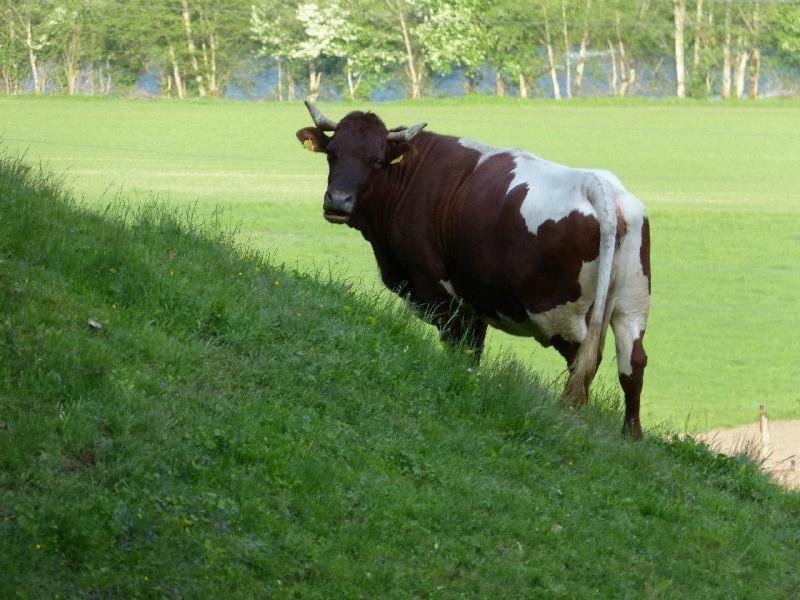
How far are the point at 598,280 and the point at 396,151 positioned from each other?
217 centimetres

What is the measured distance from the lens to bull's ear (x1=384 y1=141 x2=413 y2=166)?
9.60 meters

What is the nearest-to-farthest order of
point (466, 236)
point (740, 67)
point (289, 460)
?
point (289, 460)
point (466, 236)
point (740, 67)

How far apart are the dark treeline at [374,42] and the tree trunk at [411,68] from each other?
130 mm

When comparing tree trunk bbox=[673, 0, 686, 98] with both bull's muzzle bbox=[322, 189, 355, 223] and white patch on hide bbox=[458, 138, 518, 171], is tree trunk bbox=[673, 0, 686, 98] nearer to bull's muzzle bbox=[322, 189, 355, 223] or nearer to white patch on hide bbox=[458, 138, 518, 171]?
white patch on hide bbox=[458, 138, 518, 171]

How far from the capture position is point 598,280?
26.5 ft

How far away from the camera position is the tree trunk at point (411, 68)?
258ft

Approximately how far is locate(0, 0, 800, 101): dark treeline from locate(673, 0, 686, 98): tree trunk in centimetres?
8

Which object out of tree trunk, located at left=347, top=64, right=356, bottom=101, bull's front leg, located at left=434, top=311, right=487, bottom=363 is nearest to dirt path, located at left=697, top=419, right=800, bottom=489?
bull's front leg, located at left=434, top=311, right=487, bottom=363

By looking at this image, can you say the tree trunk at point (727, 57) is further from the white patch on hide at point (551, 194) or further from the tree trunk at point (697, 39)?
the white patch on hide at point (551, 194)

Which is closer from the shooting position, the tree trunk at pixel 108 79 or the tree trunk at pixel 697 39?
the tree trunk at pixel 108 79

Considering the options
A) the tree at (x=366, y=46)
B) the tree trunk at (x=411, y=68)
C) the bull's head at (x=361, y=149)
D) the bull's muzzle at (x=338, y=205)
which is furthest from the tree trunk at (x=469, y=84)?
the bull's muzzle at (x=338, y=205)

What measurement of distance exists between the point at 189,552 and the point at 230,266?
3517mm

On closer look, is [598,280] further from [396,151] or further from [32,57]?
[32,57]

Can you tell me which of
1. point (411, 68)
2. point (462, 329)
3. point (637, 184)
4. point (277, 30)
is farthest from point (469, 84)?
point (462, 329)
